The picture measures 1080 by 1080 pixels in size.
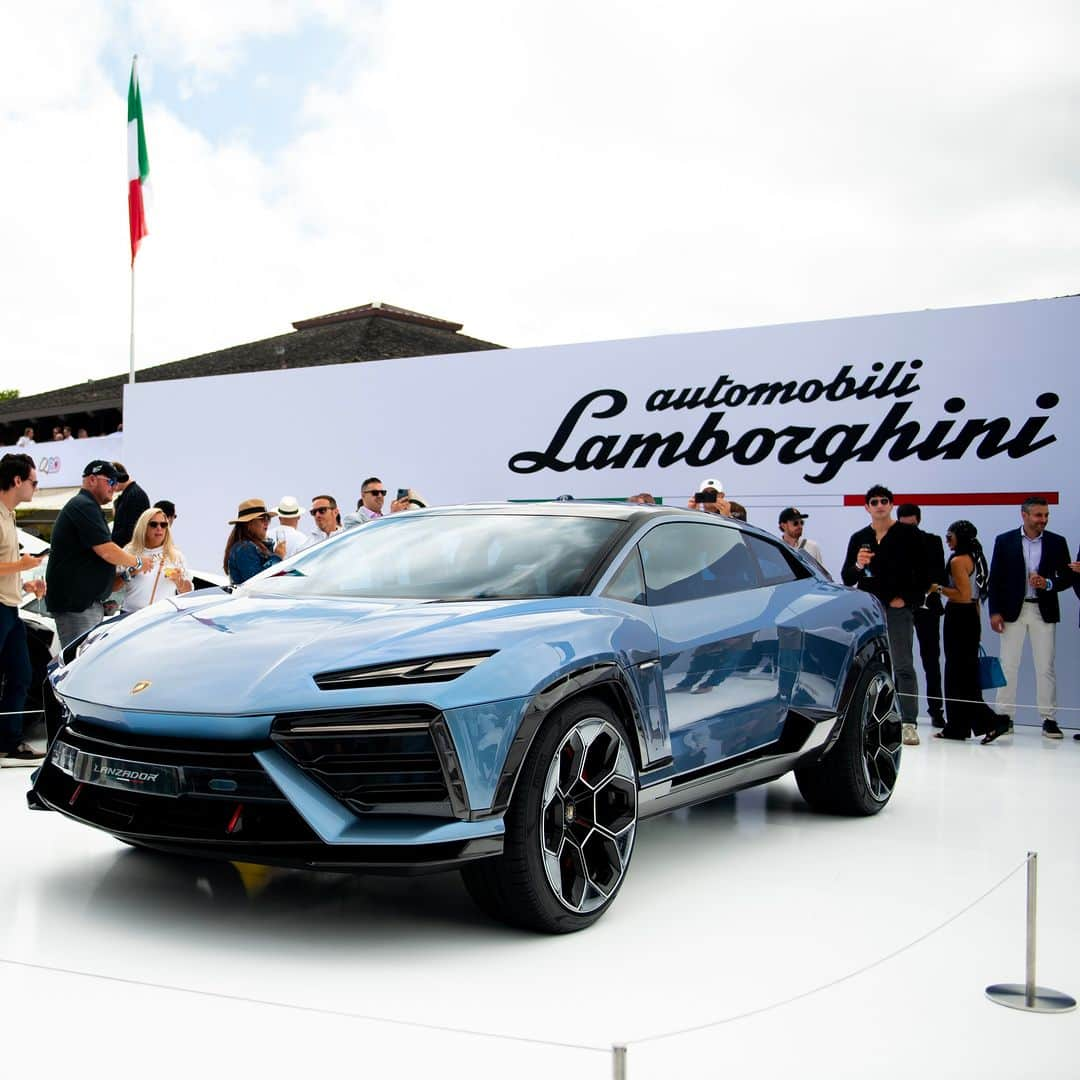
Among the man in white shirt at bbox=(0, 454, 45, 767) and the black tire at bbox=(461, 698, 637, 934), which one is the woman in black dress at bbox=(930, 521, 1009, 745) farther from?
the man in white shirt at bbox=(0, 454, 45, 767)

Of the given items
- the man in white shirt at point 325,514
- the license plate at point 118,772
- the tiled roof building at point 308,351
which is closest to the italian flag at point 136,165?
the tiled roof building at point 308,351

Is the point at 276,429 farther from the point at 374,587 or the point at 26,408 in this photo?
the point at 26,408

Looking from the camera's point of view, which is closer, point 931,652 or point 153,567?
point 153,567

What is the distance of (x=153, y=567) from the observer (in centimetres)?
873

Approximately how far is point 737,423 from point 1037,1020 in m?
9.17

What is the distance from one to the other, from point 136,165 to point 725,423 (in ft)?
55.4

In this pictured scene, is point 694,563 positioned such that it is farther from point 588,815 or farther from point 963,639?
point 963,639

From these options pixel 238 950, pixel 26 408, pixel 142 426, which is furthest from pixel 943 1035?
pixel 26 408

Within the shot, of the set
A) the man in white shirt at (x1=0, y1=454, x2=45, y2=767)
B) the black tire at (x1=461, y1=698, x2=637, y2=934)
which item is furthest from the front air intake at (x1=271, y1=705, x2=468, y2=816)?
the man in white shirt at (x1=0, y1=454, x2=45, y2=767)

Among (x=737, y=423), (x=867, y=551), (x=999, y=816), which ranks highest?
(x=737, y=423)

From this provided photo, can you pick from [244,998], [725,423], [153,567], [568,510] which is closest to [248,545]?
[153,567]

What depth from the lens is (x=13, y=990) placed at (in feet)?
12.2

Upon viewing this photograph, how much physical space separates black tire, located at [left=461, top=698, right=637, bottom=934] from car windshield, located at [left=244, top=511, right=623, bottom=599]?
2.08 feet

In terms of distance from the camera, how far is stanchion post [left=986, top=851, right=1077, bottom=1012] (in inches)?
149
